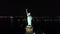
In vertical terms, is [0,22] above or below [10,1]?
below

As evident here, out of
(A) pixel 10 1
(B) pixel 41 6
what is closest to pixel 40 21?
(B) pixel 41 6

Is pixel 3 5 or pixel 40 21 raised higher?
pixel 3 5

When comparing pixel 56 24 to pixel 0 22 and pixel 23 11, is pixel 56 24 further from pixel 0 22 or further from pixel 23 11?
pixel 0 22

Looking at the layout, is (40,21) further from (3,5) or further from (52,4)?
(3,5)

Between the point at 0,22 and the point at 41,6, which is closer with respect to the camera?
the point at 41,6

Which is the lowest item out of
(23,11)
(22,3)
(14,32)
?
(14,32)

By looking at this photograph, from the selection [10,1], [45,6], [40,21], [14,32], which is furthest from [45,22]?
[10,1]

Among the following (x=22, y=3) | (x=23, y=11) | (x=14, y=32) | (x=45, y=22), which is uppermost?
(x=22, y=3)
